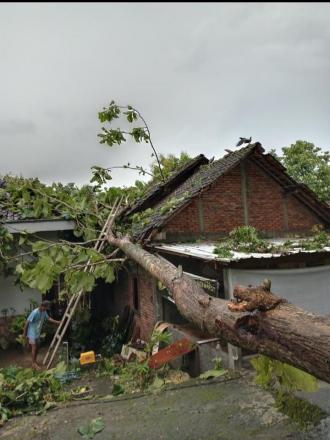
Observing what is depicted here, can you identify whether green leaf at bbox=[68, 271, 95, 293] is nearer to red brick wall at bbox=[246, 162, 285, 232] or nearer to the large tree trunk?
the large tree trunk

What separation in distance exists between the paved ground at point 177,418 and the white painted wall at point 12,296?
17.2ft

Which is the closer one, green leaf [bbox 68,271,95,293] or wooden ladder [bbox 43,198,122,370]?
green leaf [bbox 68,271,95,293]

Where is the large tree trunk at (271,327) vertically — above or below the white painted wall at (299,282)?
above

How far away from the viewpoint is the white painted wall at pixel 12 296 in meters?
10.5

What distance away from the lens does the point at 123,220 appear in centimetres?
1158

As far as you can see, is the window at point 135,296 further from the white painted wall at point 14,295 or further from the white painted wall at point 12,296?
the white painted wall at point 12,296

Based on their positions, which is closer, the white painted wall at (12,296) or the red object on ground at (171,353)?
the red object on ground at (171,353)

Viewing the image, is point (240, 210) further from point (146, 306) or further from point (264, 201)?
point (146, 306)

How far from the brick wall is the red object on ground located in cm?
313

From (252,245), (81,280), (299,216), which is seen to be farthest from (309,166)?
(81,280)

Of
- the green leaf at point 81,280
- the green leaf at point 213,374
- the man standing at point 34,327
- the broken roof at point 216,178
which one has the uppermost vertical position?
the broken roof at point 216,178

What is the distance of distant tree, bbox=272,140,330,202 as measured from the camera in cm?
2408

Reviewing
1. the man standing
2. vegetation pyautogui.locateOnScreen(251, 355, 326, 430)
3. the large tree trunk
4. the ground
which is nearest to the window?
the man standing

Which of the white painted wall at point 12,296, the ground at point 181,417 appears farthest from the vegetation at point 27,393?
the white painted wall at point 12,296
